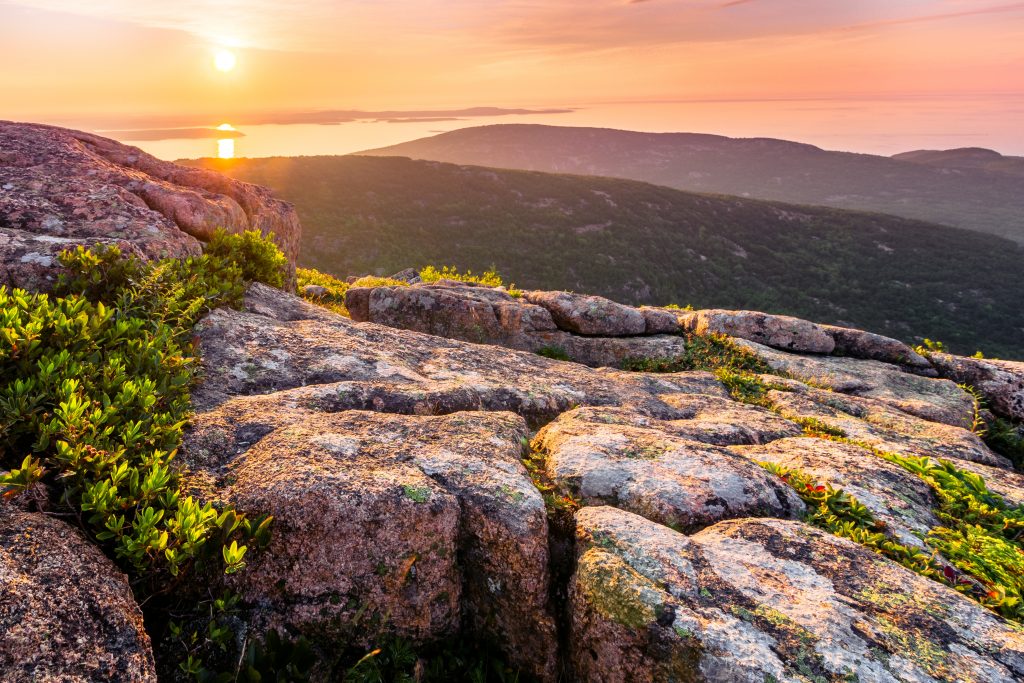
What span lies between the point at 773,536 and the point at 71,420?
19.1 ft

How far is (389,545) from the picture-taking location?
4.09 m

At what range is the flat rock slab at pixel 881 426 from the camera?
24.8 ft

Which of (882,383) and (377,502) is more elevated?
(377,502)

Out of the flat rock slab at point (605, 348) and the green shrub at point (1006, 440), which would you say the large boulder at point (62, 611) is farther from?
the green shrub at point (1006, 440)

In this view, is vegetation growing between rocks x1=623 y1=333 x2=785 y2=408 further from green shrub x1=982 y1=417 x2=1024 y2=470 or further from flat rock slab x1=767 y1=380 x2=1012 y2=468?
green shrub x1=982 y1=417 x2=1024 y2=470

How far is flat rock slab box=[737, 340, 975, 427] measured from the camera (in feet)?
36.2

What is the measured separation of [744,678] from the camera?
3285mm

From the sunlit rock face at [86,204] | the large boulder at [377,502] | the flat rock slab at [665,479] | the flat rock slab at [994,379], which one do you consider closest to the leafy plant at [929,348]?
the flat rock slab at [994,379]

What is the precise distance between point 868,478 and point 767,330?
10333mm

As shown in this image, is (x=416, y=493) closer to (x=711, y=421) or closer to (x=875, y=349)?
(x=711, y=421)

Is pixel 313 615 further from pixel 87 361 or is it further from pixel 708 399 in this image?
pixel 708 399

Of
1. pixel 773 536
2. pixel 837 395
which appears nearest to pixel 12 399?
pixel 773 536

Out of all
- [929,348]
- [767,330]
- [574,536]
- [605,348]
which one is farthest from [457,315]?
[929,348]

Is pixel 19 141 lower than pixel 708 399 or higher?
higher
